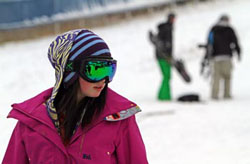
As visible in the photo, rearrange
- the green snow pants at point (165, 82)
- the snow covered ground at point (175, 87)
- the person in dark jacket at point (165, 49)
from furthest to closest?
the green snow pants at point (165, 82)
the person in dark jacket at point (165, 49)
the snow covered ground at point (175, 87)

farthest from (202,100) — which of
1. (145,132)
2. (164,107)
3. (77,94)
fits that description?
(77,94)

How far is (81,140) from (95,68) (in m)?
0.37

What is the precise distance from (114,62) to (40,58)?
40.4 feet

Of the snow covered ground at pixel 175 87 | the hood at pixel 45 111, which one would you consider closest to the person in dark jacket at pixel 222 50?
the snow covered ground at pixel 175 87

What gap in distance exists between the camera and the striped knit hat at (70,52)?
7.97 feet

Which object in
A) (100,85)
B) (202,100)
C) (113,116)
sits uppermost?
(100,85)

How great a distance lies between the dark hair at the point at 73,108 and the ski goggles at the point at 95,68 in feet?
0.27

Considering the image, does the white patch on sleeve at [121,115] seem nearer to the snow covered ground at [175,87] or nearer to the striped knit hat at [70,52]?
the striped knit hat at [70,52]

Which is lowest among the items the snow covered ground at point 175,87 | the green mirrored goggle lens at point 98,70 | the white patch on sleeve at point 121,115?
the snow covered ground at point 175,87

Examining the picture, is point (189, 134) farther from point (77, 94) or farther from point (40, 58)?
point (40, 58)

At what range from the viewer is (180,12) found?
22.5m

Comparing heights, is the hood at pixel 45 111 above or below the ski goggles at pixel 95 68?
below

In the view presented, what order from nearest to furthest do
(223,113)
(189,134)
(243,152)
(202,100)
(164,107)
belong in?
(243,152), (189,134), (223,113), (164,107), (202,100)

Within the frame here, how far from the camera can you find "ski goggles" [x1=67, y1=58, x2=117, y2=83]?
2.42m
